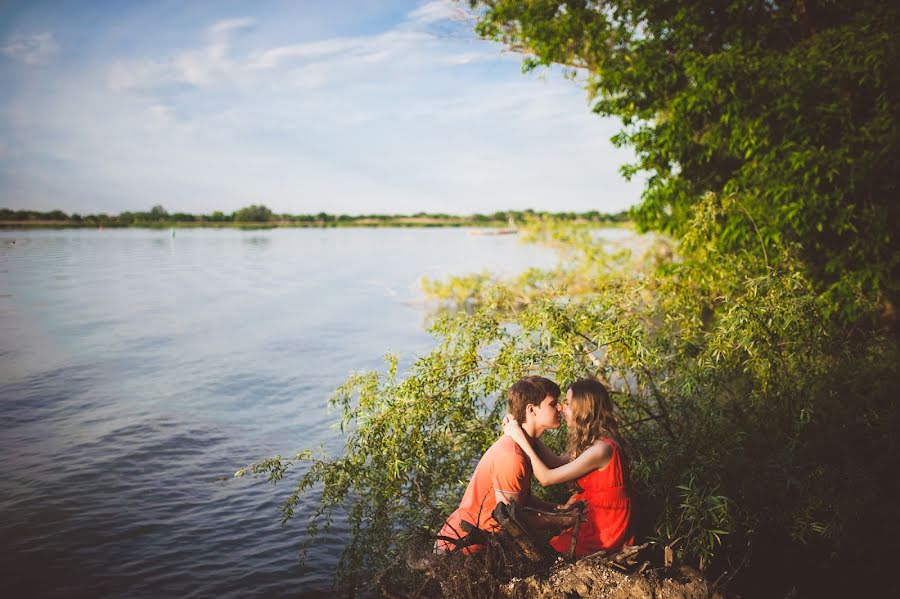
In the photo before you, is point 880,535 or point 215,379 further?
point 215,379

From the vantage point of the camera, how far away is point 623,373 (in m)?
7.00

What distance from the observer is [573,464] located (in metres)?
4.41

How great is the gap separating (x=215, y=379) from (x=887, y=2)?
62.1 feet

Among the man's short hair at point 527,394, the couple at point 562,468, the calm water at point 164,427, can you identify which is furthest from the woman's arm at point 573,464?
the calm water at point 164,427

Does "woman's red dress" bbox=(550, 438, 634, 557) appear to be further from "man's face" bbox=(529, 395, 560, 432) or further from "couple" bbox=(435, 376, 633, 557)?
"man's face" bbox=(529, 395, 560, 432)

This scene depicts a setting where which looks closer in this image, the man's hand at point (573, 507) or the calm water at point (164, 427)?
the man's hand at point (573, 507)

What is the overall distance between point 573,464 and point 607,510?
0.43 metres

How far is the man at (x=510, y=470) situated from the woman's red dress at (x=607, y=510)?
13.3 inches

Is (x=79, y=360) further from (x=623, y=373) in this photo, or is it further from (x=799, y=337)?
(x=799, y=337)

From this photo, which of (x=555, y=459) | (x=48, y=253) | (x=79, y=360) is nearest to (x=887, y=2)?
(x=555, y=459)

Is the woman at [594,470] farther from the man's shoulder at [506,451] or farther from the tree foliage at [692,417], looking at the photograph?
the tree foliage at [692,417]

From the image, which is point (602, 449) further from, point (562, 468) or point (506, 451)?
point (506, 451)

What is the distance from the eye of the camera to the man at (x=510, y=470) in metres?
4.45

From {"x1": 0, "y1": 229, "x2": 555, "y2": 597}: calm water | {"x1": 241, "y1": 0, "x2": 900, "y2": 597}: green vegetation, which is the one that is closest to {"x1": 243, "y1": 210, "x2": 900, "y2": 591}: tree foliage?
{"x1": 241, "y1": 0, "x2": 900, "y2": 597}: green vegetation
